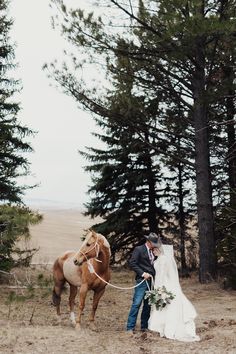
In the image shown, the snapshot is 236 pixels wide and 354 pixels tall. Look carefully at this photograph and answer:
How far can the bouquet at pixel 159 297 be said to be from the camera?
930 centimetres

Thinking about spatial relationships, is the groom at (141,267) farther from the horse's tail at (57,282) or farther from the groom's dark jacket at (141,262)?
the horse's tail at (57,282)

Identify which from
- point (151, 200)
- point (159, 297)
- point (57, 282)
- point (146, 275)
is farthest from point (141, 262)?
point (151, 200)

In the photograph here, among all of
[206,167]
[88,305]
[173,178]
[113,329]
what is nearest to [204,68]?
[206,167]

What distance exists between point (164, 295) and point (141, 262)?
809 mm

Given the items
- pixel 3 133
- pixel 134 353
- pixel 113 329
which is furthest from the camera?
pixel 3 133

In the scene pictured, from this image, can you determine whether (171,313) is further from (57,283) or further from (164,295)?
(57,283)

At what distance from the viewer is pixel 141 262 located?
9766mm

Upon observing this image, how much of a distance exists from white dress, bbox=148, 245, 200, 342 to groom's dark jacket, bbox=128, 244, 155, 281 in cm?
15

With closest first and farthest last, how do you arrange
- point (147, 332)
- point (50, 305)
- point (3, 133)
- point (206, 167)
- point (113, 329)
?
point (147, 332) → point (113, 329) → point (50, 305) → point (3, 133) → point (206, 167)

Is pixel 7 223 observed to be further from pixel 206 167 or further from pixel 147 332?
pixel 206 167

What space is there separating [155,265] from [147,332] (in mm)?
1317

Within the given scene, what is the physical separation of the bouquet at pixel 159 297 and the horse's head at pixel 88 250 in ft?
4.53

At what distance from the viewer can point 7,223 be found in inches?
436

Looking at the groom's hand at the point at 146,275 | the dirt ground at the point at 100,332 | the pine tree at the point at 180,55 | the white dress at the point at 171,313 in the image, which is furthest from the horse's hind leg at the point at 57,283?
the pine tree at the point at 180,55
